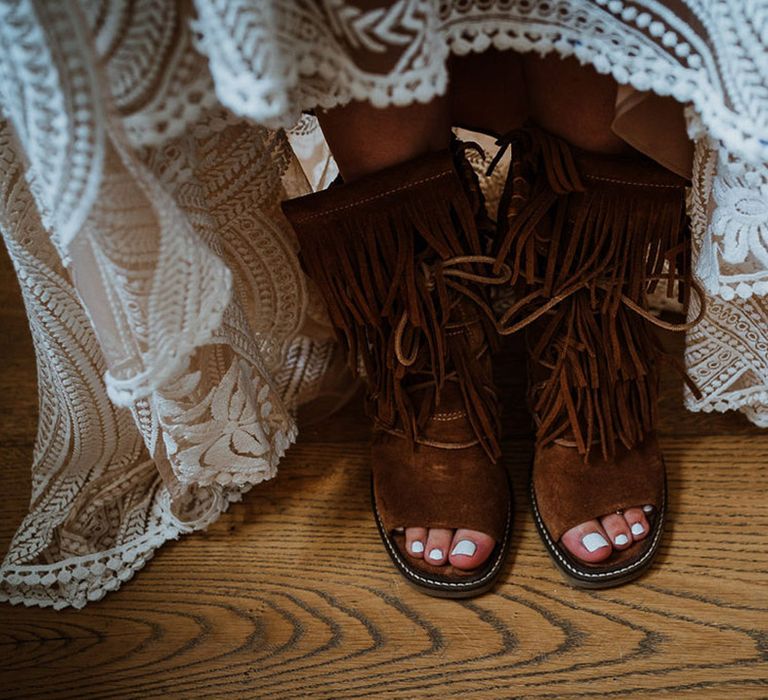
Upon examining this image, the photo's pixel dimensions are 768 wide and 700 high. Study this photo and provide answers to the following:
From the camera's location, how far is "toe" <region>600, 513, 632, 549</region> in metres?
0.68

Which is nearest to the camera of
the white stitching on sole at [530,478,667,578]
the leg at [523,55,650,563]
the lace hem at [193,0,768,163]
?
the lace hem at [193,0,768,163]

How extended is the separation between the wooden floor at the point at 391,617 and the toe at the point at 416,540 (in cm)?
4

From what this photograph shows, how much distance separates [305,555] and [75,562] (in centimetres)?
22

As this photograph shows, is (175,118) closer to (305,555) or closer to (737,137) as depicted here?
(737,137)

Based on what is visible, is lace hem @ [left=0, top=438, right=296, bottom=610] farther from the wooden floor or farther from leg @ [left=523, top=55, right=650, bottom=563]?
leg @ [left=523, top=55, right=650, bottom=563]

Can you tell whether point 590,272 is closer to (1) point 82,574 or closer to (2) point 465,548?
(2) point 465,548

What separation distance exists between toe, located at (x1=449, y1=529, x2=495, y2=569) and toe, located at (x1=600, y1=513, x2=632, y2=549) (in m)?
0.10

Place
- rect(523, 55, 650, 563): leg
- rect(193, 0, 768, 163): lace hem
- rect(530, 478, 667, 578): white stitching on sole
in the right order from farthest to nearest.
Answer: rect(530, 478, 667, 578): white stitching on sole → rect(523, 55, 650, 563): leg → rect(193, 0, 768, 163): lace hem

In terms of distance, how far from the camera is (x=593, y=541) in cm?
68

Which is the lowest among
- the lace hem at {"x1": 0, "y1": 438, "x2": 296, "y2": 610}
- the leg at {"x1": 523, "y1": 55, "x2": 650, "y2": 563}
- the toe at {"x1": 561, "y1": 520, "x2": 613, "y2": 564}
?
the lace hem at {"x1": 0, "y1": 438, "x2": 296, "y2": 610}

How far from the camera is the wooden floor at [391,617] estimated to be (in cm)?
63

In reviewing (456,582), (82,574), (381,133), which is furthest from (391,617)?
(381,133)

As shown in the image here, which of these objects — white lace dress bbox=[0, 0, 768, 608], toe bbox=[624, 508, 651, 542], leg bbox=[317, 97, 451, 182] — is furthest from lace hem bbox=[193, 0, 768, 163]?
toe bbox=[624, 508, 651, 542]

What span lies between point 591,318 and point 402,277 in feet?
0.55
